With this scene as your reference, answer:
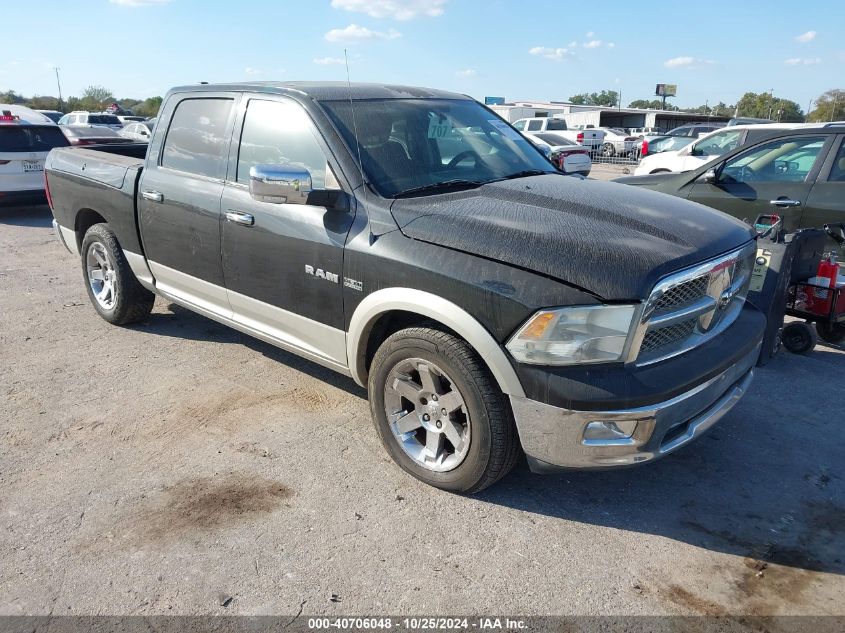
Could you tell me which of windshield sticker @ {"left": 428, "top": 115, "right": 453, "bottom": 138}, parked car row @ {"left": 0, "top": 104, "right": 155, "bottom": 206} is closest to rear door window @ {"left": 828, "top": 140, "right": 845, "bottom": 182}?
windshield sticker @ {"left": 428, "top": 115, "right": 453, "bottom": 138}

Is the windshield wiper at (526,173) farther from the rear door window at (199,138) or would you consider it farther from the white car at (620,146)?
the white car at (620,146)

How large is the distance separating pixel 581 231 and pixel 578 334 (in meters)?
0.53

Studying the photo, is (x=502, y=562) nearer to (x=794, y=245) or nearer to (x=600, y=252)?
(x=600, y=252)

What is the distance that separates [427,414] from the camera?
129 inches

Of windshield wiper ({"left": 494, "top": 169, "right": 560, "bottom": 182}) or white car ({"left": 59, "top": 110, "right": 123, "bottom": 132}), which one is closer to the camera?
windshield wiper ({"left": 494, "top": 169, "right": 560, "bottom": 182})

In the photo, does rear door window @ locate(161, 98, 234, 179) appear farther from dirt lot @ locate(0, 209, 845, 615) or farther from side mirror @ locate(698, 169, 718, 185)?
side mirror @ locate(698, 169, 718, 185)

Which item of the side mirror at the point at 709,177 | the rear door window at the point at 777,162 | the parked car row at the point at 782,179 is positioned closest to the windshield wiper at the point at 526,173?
the parked car row at the point at 782,179

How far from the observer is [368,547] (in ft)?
9.55

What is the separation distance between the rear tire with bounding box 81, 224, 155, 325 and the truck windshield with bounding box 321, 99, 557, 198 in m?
2.52

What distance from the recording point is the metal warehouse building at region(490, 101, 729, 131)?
50.4 meters

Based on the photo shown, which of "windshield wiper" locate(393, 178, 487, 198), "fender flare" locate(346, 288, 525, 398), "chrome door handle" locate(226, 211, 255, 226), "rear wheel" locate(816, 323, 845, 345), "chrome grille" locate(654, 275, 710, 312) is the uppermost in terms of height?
"windshield wiper" locate(393, 178, 487, 198)

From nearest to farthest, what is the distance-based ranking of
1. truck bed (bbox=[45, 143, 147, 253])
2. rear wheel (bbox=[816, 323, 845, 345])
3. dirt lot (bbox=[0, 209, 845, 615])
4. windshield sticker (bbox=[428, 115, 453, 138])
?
1. dirt lot (bbox=[0, 209, 845, 615])
2. windshield sticker (bbox=[428, 115, 453, 138])
3. truck bed (bbox=[45, 143, 147, 253])
4. rear wheel (bbox=[816, 323, 845, 345])

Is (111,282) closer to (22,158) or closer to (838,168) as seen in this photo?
(838,168)

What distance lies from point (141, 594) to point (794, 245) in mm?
4462
